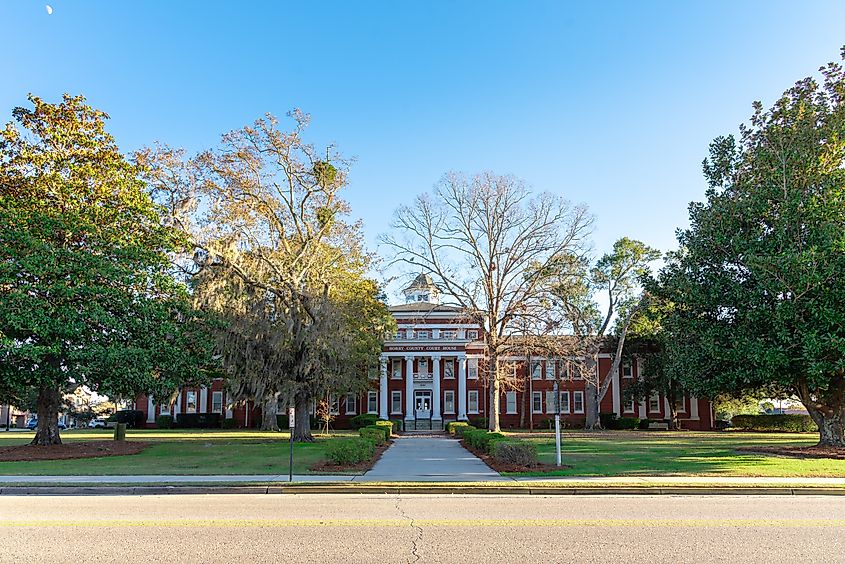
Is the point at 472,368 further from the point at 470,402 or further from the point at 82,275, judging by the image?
the point at 82,275

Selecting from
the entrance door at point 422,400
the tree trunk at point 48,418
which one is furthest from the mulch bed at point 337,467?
the entrance door at point 422,400

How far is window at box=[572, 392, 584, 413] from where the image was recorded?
59156 mm

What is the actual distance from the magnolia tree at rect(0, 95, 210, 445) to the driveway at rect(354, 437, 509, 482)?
9790 mm

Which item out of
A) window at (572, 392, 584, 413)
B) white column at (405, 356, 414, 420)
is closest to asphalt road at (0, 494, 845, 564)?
white column at (405, 356, 414, 420)

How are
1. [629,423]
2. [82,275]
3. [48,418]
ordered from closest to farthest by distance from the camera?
1. [82,275]
2. [48,418]
3. [629,423]

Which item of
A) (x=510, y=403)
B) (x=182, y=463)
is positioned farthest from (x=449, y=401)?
(x=182, y=463)

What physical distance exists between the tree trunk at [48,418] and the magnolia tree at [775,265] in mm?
24364

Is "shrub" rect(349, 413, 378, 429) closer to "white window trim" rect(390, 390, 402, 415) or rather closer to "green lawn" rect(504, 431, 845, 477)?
"white window trim" rect(390, 390, 402, 415)

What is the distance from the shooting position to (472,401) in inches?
2333

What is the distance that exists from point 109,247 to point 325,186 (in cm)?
1037

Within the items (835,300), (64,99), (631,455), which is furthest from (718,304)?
(64,99)

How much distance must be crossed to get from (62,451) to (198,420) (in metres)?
33.6

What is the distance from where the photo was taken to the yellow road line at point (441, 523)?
9.02m

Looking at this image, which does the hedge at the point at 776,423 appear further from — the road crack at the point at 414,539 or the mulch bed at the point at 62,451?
the road crack at the point at 414,539
